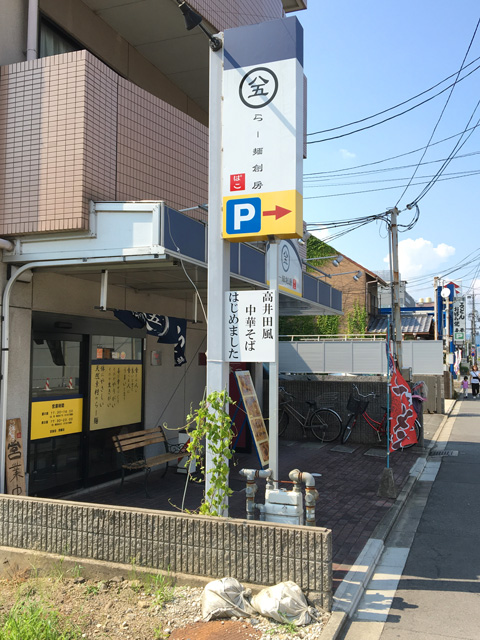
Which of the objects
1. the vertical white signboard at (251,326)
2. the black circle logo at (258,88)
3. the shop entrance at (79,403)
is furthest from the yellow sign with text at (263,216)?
the shop entrance at (79,403)

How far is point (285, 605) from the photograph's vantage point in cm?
445

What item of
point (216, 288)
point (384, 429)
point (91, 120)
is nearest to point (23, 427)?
point (216, 288)

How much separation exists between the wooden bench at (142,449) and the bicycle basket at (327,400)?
18.9 feet

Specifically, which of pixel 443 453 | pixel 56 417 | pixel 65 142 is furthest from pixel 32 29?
pixel 443 453

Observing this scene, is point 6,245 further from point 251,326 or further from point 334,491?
point 334,491

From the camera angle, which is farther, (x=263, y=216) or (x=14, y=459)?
(x=14, y=459)

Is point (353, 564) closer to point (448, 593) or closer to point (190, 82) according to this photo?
point (448, 593)

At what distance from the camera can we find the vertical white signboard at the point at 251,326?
563 cm

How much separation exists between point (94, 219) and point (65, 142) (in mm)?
1095

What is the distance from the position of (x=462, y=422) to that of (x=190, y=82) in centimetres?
1560

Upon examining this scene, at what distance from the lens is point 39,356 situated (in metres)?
7.96

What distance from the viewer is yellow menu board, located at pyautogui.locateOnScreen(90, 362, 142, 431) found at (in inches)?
353

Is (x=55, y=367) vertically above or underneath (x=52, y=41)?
underneath

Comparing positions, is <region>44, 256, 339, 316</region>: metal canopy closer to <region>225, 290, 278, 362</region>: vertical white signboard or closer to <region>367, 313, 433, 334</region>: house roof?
<region>225, 290, 278, 362</region>: vertical white signboard
